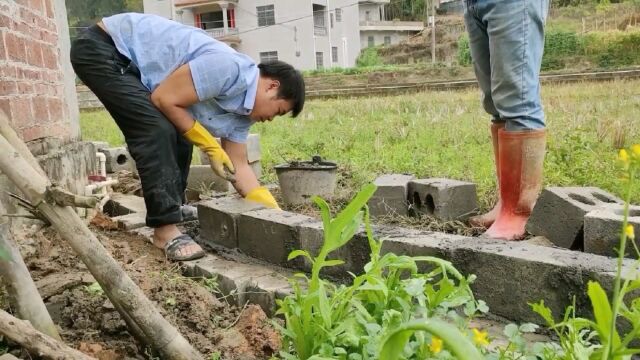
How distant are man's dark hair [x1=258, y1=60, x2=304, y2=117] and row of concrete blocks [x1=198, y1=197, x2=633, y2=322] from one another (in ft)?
2.08

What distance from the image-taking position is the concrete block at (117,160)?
5320 mm

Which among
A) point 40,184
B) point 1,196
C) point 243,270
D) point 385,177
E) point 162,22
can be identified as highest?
point 162,22

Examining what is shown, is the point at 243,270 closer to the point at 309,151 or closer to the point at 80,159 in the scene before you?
the point at 80,159

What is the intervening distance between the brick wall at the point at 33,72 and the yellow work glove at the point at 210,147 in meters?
0.80

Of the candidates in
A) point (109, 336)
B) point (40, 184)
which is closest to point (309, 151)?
point (109, 336)

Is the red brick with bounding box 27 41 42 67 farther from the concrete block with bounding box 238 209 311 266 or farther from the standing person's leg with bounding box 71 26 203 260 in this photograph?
the concrete block with bounding box 238 209 311 266

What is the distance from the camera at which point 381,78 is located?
2416cm

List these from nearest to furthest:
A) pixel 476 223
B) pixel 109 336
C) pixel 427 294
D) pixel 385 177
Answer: pixel 427 294 → pixel 109 336 → pixel 476 223 → pixel 385 177

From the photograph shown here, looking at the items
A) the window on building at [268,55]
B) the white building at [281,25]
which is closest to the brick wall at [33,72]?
the white building at [281,25]

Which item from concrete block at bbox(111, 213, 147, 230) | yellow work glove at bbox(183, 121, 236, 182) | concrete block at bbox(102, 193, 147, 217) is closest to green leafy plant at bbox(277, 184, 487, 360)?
yellow work glove at bbox(183, 121, 236, 182)

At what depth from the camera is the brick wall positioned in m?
2.80

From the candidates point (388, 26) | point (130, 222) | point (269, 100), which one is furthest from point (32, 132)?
point (388, 26)

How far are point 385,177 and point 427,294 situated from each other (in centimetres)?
202

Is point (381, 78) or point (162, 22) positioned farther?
point (381, 78)
